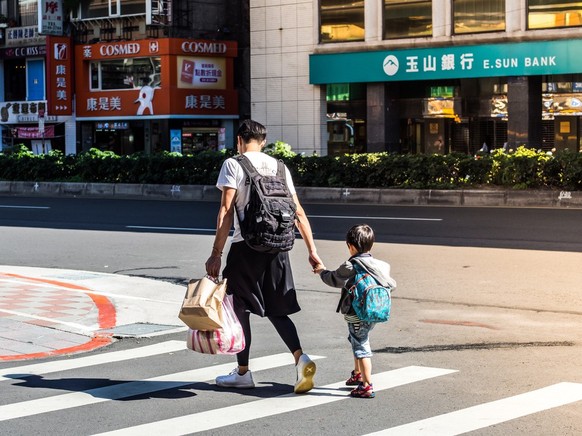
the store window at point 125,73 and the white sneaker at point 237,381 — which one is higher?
the store window at point 125,73

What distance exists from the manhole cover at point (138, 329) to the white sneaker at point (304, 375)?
2849mm

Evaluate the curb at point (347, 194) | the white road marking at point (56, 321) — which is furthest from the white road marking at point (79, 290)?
the curb at point (347, 194)

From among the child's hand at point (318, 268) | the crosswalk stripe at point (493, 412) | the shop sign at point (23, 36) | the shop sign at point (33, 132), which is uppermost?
the shop sign at point (23, 36)

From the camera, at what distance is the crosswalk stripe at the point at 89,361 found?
324 inches

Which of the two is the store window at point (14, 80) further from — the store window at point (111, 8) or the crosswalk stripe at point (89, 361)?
the crosswalk stripe at point (89, 361)

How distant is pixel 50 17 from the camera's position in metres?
46.8

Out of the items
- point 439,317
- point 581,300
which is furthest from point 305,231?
point 581,300

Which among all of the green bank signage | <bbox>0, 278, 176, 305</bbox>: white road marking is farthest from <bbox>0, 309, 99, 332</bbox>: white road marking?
the green bank signage

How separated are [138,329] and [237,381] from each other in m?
2.74

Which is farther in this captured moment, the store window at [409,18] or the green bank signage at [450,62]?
the store window at [409,18]

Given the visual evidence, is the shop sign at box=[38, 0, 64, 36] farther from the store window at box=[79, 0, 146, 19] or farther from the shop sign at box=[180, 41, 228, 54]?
the shop sign at box=[180, 41, 228, 54]

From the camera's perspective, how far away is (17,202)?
28.6 meters

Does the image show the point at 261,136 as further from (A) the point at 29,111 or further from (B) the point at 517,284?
(A) the point at 29,111

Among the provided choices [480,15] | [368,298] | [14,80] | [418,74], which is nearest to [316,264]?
[368,298]
